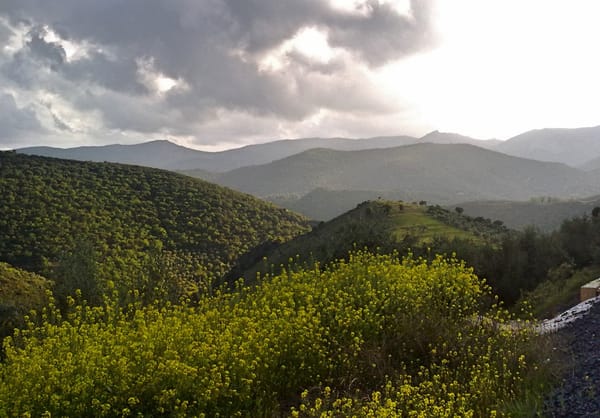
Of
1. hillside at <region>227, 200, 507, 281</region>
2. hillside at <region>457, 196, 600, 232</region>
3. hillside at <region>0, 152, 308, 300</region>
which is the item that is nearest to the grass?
hillside at <region>227, 200, 507, 281</region>

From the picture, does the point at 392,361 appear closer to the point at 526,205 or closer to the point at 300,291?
the point at 300,291

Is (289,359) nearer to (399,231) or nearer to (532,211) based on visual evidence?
(399,231)

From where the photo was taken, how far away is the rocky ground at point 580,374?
16.9 ft

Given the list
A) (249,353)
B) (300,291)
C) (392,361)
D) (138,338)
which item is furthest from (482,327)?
(138,338)

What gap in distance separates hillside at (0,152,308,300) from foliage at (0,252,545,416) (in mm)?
40554

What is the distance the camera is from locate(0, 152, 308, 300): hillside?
57969mm

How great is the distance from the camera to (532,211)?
137500 mm

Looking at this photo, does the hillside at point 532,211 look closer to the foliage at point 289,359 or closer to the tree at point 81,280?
the tree at point 81,280

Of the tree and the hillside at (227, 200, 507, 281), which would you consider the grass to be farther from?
the tree

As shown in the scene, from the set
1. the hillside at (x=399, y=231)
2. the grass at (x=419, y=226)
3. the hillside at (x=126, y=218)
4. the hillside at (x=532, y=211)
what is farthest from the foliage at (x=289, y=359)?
the hillside at (x=532, y=211)

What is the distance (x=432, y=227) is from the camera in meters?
48.3

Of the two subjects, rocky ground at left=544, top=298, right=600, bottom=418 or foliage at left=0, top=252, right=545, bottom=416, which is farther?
foliage at left=0, top=252, right=545, bottom=416

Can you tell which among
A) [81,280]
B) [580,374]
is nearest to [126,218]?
[81,280]

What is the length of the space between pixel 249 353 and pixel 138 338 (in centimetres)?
156
